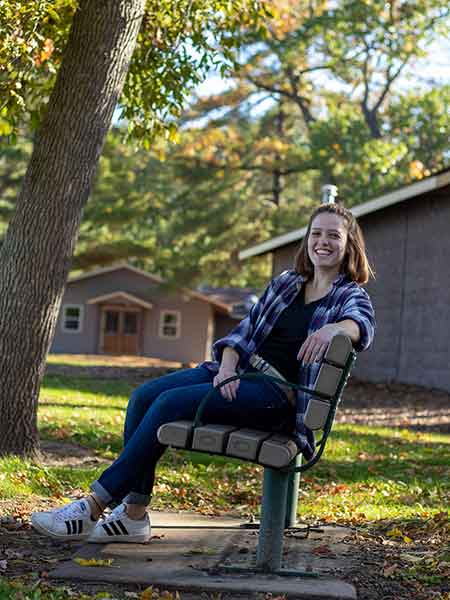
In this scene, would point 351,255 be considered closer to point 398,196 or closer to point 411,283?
point 398,196

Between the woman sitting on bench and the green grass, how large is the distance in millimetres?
1401

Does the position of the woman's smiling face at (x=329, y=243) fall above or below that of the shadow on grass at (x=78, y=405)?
above

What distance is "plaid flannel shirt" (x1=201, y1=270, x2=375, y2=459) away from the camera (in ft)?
14.7

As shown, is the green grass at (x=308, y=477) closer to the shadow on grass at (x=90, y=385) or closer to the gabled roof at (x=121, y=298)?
the shadow on grass at (x=90, y=385)

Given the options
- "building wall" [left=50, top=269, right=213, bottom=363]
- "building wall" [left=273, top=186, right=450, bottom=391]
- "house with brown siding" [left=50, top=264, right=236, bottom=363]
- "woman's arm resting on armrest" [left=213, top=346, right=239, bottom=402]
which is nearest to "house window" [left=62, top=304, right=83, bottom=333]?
"house with brown siding" [left=50, top=264, right=236, bottom=363]

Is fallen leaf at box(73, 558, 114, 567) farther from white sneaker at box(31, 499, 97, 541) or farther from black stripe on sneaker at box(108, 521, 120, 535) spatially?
black stripe on sneaker at box(108, 521, 120, 535)

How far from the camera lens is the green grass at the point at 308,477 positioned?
650 cm

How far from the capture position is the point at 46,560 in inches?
180

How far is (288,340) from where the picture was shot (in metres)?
4.84

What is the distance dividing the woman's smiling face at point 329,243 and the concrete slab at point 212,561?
1490 mm

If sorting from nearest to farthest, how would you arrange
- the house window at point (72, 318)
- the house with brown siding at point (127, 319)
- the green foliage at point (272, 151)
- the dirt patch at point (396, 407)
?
the dirt patch at point (396, 407), the green foliage at point (272, 151), the house with brown siding at point (127, 319), the house window at point (72, 318)

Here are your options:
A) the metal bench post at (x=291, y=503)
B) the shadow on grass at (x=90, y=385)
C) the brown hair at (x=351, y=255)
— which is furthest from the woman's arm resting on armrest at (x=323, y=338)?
the shadow on grass at (x=90, y=385)

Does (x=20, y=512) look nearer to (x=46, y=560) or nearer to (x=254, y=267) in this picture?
(x=46, y=560)

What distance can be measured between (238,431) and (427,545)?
1.65m
